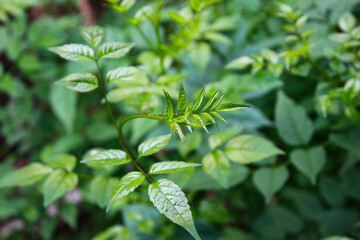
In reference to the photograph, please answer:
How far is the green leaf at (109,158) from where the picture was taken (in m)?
0.63

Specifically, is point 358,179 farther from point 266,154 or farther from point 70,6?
point 70,6

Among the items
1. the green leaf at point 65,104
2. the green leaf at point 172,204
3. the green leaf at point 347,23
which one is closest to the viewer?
the green leaf at point 172,204

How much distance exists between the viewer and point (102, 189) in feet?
2.82

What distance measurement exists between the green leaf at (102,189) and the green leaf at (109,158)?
21 centimetres

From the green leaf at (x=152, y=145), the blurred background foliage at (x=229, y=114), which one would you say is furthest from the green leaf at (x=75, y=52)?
the green leaf at (x=152, y=145)

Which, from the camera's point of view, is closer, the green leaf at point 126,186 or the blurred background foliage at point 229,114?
the green leaf at point 126,186

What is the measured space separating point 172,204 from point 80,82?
0.35m

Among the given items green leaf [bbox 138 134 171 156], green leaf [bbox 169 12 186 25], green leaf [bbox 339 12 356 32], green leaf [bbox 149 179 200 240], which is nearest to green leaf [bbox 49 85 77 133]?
green leaf [bbox 169 12 186 25]

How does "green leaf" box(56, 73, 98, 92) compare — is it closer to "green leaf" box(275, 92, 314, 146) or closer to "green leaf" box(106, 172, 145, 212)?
"green leaf" box(106, 172, 145, 212)

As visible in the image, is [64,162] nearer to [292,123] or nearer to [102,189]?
[102,189]

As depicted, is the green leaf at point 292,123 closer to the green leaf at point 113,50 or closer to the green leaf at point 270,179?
the green leaf at point 270,179

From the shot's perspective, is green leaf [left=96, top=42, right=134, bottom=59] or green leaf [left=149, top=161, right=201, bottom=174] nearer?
green leaf [left=149, top=161, right=201, bottom=174]

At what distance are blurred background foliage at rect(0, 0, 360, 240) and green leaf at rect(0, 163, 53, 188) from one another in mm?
120

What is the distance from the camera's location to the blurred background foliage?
0.97 metres
